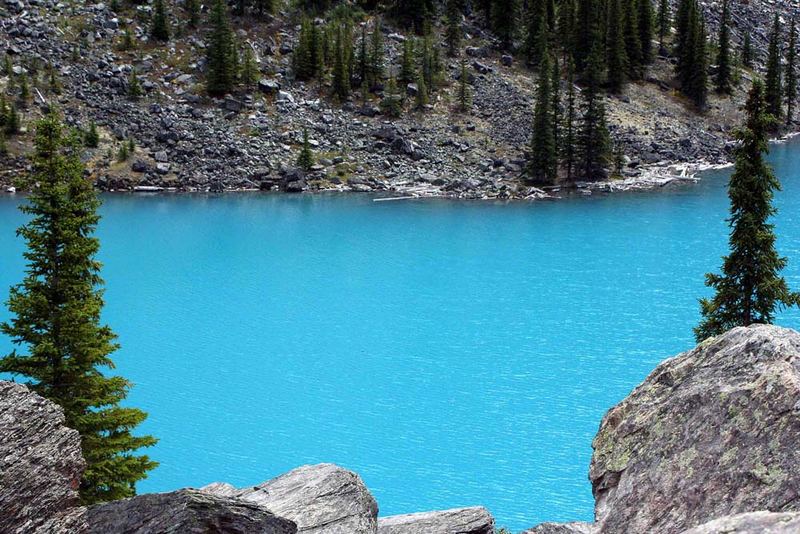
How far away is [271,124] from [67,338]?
7021 cm

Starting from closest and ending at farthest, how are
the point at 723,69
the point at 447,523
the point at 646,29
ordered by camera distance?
the point at 447,523 → the point at 723,69 → the point at 646,29

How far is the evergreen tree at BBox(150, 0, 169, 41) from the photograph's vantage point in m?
89.7

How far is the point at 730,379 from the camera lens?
327 inches

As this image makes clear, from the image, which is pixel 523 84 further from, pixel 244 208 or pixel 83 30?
pixel 83 30

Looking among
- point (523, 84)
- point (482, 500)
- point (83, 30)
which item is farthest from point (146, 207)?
point (482, 500)

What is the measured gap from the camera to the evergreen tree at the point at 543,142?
76938 millimetres

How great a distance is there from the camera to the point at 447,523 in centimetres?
1120

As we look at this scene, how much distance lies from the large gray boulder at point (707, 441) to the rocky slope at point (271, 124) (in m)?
67.1

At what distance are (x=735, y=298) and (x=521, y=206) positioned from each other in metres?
49.7

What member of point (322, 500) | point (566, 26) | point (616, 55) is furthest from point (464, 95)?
point (322, 500)

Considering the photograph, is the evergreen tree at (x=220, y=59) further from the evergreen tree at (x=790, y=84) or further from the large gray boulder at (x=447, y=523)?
the evergreen tree at (x=790, y=84)

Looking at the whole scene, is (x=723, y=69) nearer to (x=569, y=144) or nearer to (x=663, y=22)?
(x=663, y=22)

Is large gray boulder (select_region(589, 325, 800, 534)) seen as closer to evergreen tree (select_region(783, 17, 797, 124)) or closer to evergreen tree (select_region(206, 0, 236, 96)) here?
evergreen tree (select_region(206, 0, 236, 96))

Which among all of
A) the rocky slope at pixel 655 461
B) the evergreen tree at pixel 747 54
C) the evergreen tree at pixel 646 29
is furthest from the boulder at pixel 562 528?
the evergreen tree at pixel 747 54
